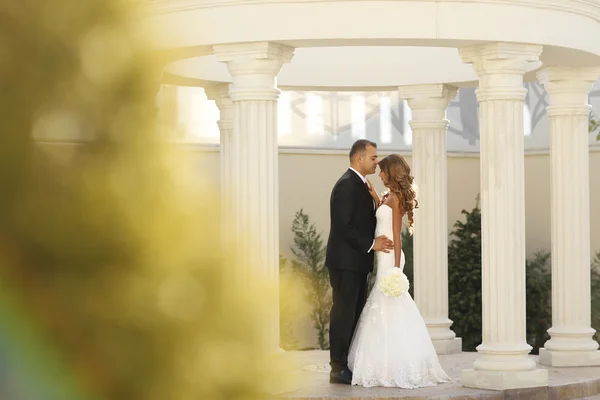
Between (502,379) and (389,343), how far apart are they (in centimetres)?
124

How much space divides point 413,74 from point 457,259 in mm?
6161

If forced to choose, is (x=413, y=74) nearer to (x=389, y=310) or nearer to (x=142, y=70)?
(x=389, y=310)

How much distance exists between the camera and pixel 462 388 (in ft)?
38.8

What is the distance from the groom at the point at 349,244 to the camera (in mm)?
11758

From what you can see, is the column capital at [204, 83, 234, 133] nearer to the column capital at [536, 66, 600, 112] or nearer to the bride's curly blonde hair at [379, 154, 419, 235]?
the bride's curly blonde hair at [379, 154, 419, 235]

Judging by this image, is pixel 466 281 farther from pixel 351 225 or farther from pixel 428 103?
pixel 351 225

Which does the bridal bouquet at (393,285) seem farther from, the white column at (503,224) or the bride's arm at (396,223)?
the white column at (503,224)

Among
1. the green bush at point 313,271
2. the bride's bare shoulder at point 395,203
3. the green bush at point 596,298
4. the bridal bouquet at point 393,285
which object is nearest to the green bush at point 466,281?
the green bush at point 596,298

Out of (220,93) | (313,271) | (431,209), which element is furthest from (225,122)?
(313,271)

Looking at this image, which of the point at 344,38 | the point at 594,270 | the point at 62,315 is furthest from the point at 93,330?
the point at 594,270

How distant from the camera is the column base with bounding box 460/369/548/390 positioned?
38.5ft

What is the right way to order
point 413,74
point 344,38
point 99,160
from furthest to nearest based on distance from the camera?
point 413,74 → point 344,38 → point 99,160

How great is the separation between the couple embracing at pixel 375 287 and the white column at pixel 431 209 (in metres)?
3.62

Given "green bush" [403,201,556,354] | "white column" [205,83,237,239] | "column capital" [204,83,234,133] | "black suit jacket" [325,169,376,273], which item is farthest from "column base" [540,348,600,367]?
"green bush" [403,201,556,354]
